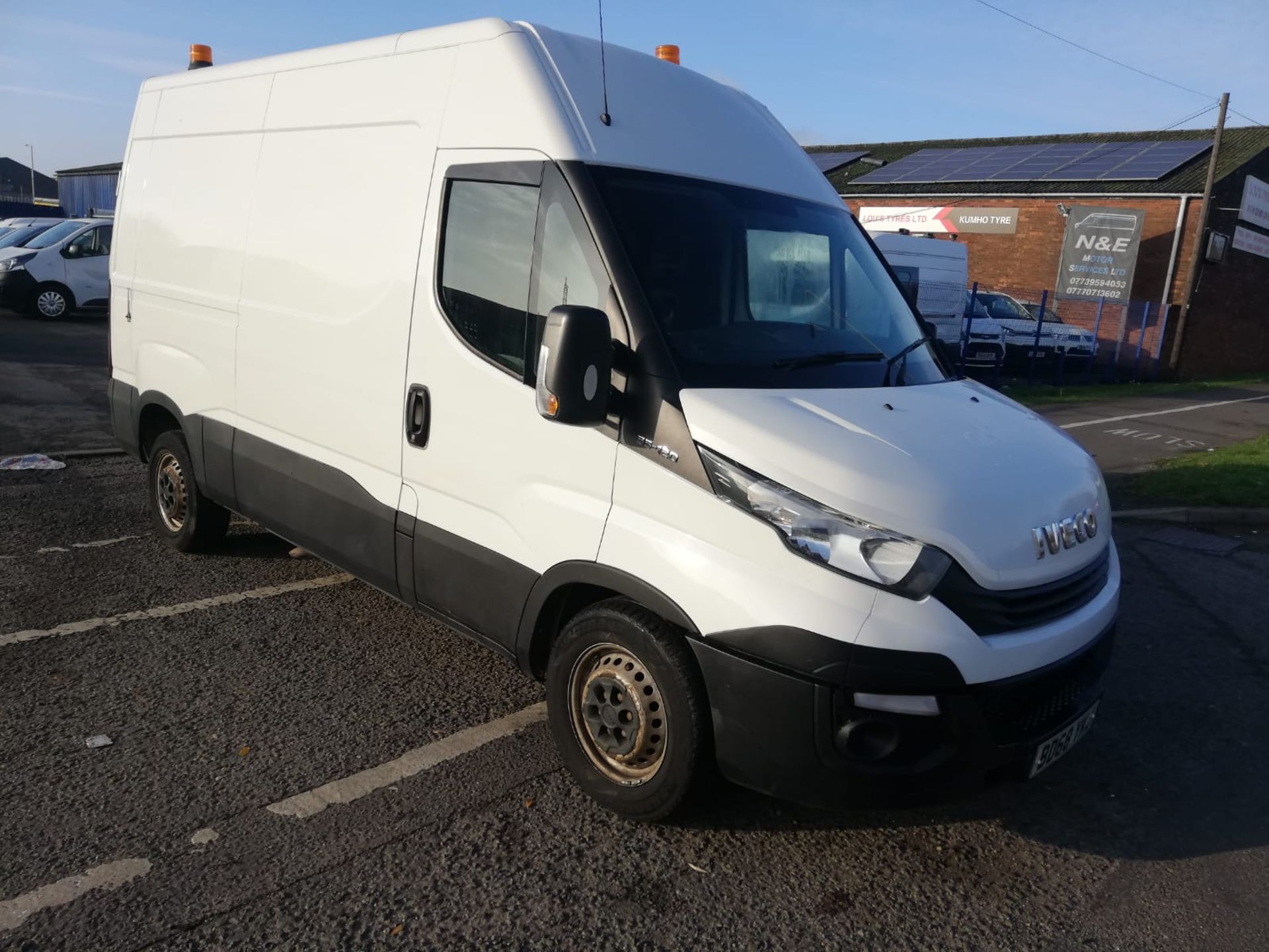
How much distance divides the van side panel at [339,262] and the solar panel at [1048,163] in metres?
27.2

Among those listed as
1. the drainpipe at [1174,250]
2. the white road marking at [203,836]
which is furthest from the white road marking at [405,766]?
the drainpipe at [1174,250]

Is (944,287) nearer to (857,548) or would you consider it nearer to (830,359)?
(830,359)

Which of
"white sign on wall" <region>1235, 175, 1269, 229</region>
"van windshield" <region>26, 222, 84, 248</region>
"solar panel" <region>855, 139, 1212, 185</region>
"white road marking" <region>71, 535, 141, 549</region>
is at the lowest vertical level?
"white road marking" <region>71, 535, 141, 549</region>

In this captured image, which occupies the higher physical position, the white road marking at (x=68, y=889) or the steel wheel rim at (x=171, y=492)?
the steel wheel rim at (x=171, y=492)

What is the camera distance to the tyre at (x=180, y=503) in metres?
5.80

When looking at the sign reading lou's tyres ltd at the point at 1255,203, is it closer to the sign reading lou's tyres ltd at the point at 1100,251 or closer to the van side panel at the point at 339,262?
the sign reading lou's tyres ltd at the point at 1100,251

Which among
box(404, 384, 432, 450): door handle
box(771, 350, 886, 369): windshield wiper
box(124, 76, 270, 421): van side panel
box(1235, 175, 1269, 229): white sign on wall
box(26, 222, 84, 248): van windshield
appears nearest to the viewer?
box(771, 350, 886, 369): windshield wiper

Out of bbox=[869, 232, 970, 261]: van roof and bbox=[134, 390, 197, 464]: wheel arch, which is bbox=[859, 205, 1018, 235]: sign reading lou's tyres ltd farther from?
bbox=[134, 390, 197, 464]: wheel arch

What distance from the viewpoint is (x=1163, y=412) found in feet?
56.0

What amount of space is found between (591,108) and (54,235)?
18278 mm

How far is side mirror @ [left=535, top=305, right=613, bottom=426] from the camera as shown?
10.2ft

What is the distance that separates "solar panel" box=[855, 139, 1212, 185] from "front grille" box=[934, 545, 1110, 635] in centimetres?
2729

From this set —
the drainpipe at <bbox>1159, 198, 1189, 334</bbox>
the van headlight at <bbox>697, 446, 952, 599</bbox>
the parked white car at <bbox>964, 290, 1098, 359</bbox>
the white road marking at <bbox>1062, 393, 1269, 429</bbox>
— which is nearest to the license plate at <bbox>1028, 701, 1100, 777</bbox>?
the van headlight at <bbox>697, 446, 952, 599</bbox>

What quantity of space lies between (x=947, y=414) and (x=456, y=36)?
7.97 ft
